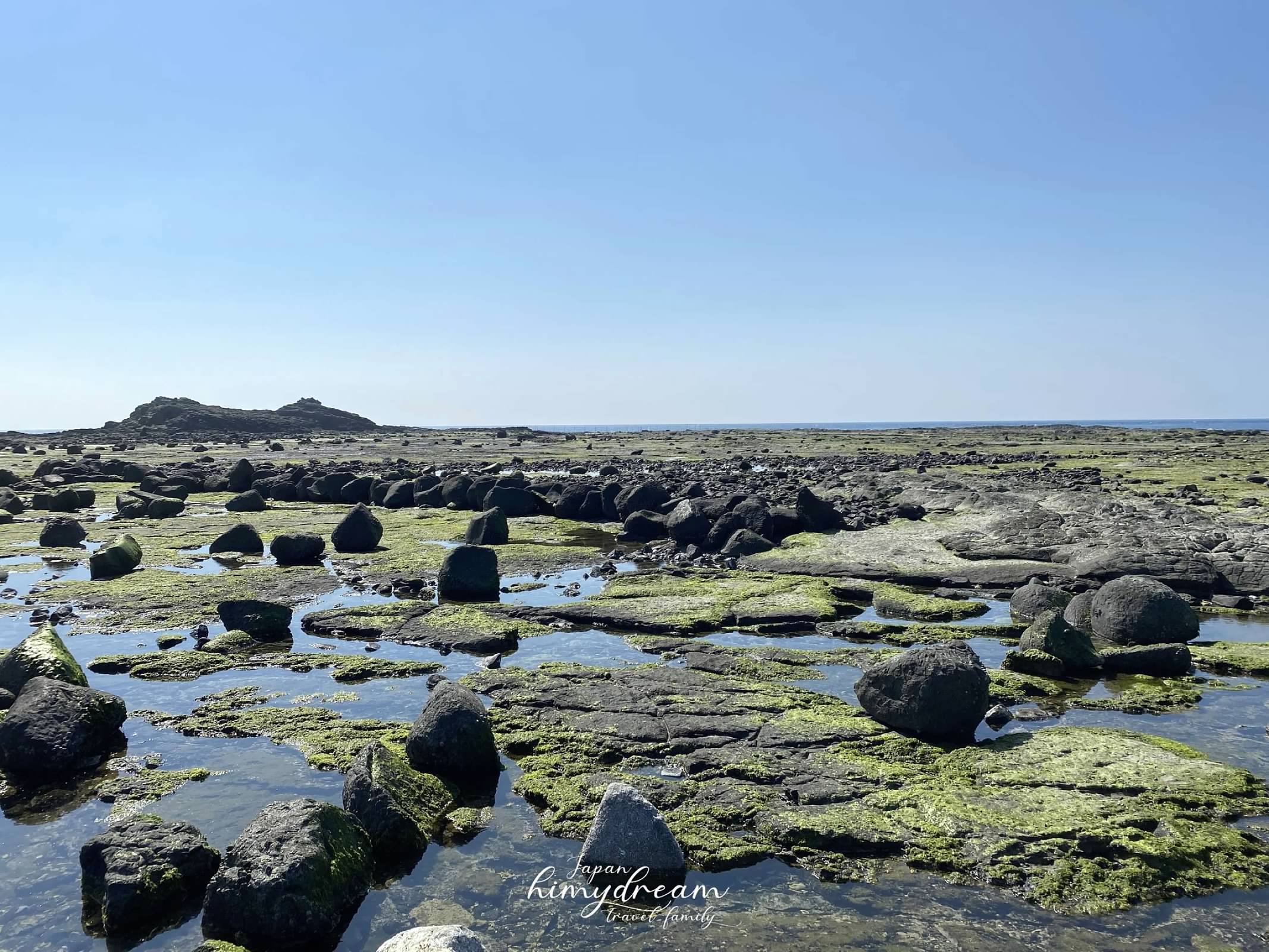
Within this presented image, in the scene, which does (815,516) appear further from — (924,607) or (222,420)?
(222,420)

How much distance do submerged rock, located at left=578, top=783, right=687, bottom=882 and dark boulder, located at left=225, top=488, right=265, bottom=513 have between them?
30465mm

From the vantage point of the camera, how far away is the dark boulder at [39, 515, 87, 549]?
999 inches

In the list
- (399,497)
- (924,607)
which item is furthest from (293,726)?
(399,497)

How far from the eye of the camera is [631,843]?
7.29 m

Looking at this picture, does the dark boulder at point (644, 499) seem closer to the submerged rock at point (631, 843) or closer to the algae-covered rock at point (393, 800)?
the algae-covered rock at point (393, 800)

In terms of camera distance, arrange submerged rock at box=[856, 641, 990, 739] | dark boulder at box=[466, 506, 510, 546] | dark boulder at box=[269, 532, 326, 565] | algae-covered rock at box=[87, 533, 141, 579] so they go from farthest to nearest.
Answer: dark boulder at box=[466, 506, 510, 546], dark boulder at box=[269, 532, 326, 565], algae-covered rock at box=[87, 533, 141, 579], submerged rock at box=[856, 641, 990, 739]

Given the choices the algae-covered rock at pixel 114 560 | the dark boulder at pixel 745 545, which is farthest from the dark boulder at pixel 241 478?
the dark boulder at pixel 745 545

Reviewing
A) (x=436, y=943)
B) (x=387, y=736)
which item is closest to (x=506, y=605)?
(x=387, y=736)

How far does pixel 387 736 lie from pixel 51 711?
3.80m

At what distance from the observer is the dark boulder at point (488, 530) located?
2595 cm

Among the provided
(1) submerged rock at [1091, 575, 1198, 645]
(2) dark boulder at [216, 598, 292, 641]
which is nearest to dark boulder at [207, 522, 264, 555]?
(2) dark boulder at [216, 598, 292, 641]

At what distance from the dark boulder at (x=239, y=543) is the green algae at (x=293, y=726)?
546 inches

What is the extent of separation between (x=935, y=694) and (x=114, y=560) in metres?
19.7

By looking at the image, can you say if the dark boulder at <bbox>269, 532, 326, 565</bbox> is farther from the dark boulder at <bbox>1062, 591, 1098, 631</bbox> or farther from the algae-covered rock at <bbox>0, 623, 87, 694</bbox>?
the dark boulder at <bbox>1062, 591, 1098, 631</bbox>
